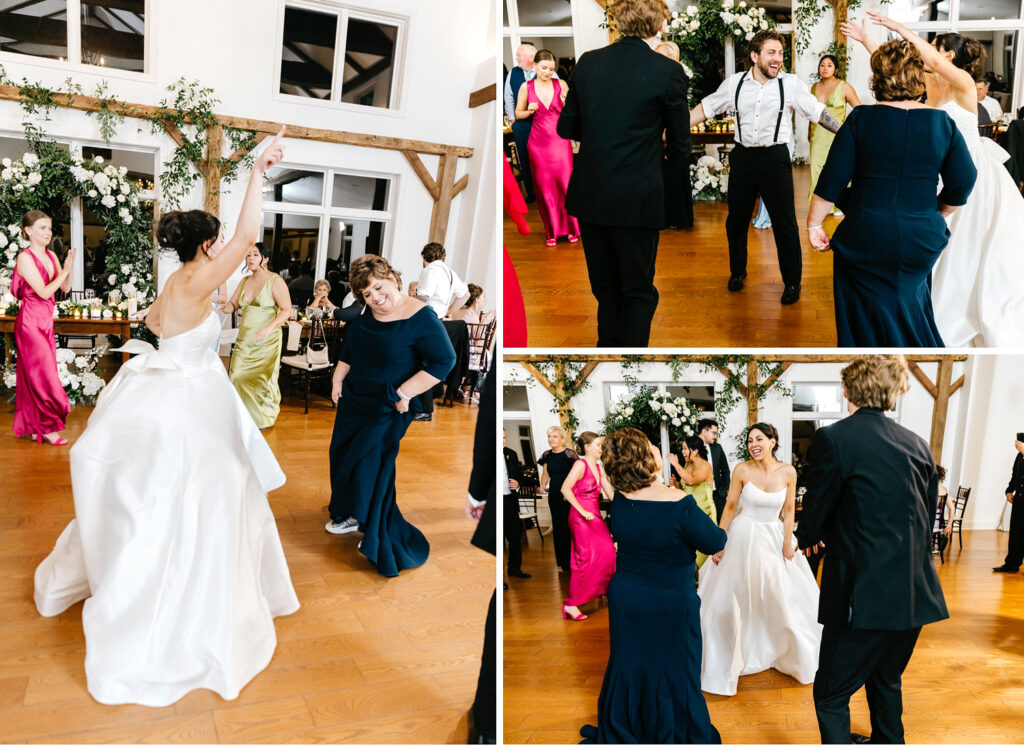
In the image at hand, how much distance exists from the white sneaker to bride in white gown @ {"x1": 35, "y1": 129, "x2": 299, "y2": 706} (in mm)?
1223

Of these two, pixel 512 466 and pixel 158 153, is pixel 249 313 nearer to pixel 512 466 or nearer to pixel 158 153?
pixel 512 466

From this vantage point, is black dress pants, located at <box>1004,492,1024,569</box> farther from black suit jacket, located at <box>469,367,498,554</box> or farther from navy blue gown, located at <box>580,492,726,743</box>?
black suit jacket, located at <box>469,367,498,554</box>

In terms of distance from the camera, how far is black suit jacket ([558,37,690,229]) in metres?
2.58

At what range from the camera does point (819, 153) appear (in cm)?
575

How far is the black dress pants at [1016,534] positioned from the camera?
4.57 m

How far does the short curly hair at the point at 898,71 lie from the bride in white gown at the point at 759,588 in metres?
1.50

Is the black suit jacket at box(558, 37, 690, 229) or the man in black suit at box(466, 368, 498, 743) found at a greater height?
the black suit jacket at box(558, 37, 690, 229)

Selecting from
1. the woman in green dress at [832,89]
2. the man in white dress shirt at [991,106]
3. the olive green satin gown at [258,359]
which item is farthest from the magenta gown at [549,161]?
the man in white dress shirt at [991,106]

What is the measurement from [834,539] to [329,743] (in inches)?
66.8

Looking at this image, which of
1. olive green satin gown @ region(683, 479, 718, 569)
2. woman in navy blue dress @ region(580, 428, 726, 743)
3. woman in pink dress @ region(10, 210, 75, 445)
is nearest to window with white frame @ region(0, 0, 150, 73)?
woman in pink dress @ region(10, 210, 75, 445)

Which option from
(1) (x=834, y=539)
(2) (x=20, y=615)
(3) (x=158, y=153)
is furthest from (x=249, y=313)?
(1) (x=834, y=539)

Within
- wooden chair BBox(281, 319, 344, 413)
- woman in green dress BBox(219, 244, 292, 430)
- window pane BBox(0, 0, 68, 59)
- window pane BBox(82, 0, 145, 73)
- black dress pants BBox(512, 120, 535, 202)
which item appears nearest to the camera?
black dress pants BBox(512, 120, 535, 202)

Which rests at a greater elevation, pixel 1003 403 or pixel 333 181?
pixel 333 181

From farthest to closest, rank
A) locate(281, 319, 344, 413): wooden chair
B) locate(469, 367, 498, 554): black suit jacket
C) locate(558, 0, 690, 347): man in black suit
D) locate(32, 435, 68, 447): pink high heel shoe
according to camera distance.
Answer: locate(281, 319, 344, 413): wooden chair < locate(32, 435, 68, 447): pink high heel shoe < locate(558, 0, 690, 347): man in black suit < locate(469, 367, 498, 554): black suit jacket
